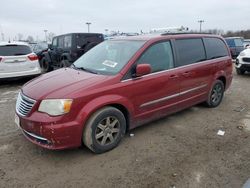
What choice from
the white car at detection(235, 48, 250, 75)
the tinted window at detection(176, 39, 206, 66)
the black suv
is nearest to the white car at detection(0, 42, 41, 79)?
the black suv

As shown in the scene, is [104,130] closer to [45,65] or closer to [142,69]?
[142,69]

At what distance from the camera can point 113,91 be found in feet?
11.6

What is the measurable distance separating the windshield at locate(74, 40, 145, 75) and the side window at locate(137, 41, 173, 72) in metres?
0.19

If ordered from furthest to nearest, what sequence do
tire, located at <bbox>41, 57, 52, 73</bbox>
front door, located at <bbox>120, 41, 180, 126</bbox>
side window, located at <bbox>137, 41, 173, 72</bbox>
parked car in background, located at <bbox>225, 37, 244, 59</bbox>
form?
parked car in background, located at <bbox>225, 37, 244, 59</bbox> < tire, located at <bbox>41, 57, 52, 73</bbox> < side window, located at <bbox>137, 41, 173, 72</bbox> < front door, located at <bbox>120, 41, 180, 126</bbox>

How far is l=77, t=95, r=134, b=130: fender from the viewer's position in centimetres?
325

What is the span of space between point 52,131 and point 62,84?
2.39 feet

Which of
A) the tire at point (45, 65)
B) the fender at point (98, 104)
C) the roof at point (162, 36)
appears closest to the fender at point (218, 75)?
the roof at point (162, 36)

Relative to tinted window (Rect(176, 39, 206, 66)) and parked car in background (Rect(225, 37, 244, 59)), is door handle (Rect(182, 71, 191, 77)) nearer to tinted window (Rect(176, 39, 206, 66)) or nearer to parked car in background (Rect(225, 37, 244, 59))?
tinted window (Rect(176, 39, 206, 66))

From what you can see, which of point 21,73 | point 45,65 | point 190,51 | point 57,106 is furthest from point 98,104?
point 45,65

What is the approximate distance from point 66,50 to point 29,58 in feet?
7.89

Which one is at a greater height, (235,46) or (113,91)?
(235,46)

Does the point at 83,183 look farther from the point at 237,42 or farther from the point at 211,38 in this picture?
the point at 237,42

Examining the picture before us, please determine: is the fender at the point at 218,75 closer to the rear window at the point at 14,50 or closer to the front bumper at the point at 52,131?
the front bumper at the point at 52,131

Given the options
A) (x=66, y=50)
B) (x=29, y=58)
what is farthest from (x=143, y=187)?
(x=66, y=50)
